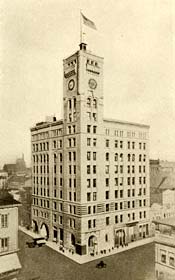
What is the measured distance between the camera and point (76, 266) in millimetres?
6699

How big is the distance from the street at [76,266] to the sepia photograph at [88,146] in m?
0.03

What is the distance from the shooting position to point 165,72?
6.65 m

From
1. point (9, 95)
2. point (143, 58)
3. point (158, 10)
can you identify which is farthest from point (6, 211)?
point (158, 10)

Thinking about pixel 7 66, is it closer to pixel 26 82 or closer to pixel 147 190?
pixel 26 82

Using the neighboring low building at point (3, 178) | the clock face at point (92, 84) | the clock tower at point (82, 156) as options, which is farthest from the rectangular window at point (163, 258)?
the clock face at point (92, 84)

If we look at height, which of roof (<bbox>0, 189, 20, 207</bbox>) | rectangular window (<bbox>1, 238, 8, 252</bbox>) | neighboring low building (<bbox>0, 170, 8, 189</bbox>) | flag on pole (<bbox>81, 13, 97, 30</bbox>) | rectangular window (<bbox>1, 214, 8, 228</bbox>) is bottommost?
rectangular window (<bbox>1, 238, 8, 252</bbox>)

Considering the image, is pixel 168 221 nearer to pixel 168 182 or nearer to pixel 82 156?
pixel 168 182

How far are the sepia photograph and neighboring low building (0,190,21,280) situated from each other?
2 centimetres

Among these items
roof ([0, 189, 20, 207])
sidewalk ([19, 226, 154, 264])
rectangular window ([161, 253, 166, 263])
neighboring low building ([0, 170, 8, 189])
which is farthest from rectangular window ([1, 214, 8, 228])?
rectangular window ([161, 253, 166, 263])

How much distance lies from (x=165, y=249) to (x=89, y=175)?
2568 millimetres

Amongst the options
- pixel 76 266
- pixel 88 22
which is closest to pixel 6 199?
pixel 76 266

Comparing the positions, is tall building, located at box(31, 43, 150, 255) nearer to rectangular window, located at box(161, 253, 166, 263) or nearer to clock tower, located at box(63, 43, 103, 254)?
clock tower, located at box(63, 43, 103, 254)

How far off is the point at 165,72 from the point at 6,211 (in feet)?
13.9

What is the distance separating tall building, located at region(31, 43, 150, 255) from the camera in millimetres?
7672
